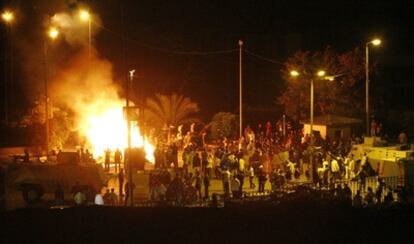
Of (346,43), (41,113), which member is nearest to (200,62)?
(346,43)

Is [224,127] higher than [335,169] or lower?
higher

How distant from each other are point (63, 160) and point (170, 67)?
3114cm

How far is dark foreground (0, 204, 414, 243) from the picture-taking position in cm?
1173

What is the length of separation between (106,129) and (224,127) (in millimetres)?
9314

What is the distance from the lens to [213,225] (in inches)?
483

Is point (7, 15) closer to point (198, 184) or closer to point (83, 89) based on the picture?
point (83, 89)

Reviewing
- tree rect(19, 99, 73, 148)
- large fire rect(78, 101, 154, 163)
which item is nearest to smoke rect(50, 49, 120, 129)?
large fire rect(78, 101, 154, 163)

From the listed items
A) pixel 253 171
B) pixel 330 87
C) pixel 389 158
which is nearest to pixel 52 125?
pixel 253 171

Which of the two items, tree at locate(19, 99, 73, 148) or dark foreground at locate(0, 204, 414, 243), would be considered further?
tree at locate(19, 99, 73, 148)

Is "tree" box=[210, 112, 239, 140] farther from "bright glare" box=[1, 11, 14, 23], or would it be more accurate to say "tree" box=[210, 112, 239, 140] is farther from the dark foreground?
the dark foreground

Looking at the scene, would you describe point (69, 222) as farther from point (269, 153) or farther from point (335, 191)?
point (269, 153)

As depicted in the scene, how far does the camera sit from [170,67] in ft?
182

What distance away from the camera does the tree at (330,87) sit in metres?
42.8

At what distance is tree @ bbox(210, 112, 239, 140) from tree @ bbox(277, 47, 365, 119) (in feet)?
16.1
